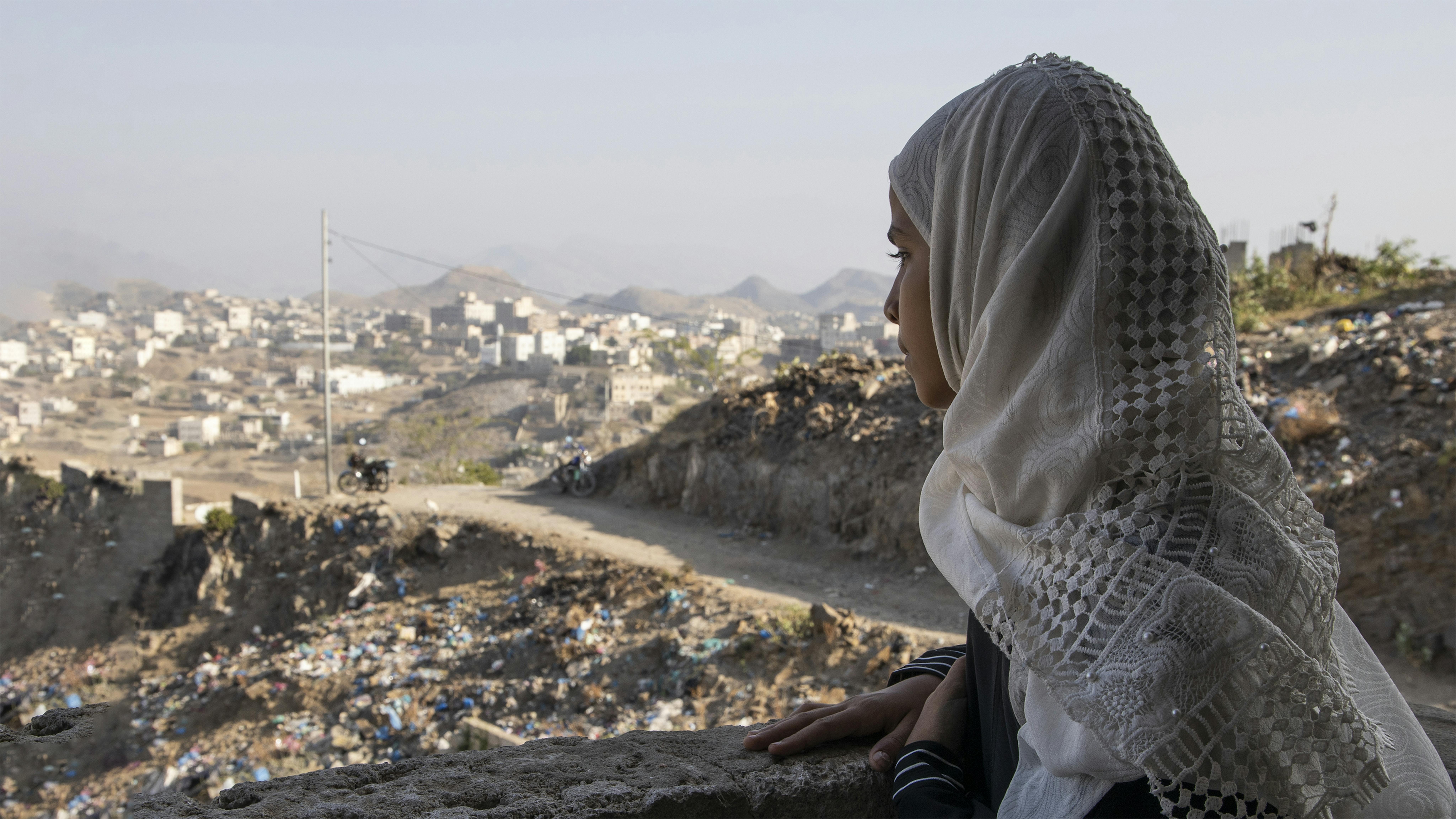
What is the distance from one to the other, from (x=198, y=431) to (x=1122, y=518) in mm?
36504

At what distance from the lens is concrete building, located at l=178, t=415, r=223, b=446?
3069 cm

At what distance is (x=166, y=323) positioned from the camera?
48.8m

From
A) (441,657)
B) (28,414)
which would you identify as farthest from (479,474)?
(28,414)

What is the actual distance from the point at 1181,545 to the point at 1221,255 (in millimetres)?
358

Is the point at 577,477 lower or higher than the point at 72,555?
higher

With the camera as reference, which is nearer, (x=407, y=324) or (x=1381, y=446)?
(x=1381, y=446)

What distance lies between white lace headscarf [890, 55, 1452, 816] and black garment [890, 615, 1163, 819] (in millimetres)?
193

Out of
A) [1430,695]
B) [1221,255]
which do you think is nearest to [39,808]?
[1221,255]

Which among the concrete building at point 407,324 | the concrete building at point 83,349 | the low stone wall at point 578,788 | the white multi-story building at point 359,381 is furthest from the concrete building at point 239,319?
the low stone wall at point 578,788

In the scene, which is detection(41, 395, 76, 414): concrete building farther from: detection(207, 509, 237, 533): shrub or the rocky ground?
detection(207, 509, 237, 533): shrub

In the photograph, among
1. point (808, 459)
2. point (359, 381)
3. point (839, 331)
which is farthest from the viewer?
point (839, 331)

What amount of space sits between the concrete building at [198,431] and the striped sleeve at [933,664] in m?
34.8

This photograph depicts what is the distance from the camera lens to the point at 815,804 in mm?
1310

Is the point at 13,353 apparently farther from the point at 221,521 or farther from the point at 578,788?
the point at 578,788
